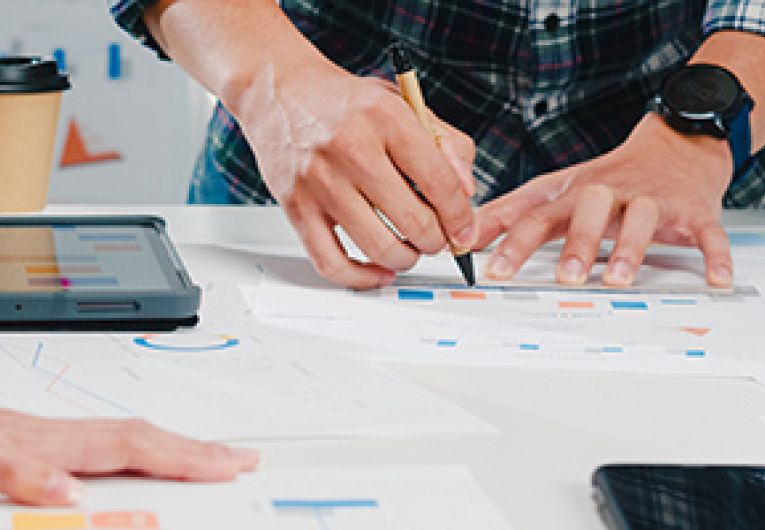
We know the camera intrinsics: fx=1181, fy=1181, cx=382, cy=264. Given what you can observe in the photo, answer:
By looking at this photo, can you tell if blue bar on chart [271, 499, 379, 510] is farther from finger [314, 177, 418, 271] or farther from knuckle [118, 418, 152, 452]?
finger [314, 177, 418, 271]

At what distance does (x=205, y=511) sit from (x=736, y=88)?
697 mm

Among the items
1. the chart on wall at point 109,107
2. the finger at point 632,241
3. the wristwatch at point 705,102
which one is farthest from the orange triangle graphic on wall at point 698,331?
the chart on wall at point 109,107

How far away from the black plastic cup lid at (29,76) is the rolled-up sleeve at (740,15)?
0.58 metres

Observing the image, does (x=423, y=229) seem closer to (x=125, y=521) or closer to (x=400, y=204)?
(x=400, y=204)

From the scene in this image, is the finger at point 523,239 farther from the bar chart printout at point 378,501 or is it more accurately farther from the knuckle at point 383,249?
the bar chart printout at point 378,501

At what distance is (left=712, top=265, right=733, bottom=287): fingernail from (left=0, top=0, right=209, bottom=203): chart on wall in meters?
1.74

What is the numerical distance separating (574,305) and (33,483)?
43cm

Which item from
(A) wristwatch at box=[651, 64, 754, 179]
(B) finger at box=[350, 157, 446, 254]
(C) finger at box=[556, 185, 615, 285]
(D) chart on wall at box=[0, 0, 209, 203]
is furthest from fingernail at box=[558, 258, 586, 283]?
(D) chart on wall at box=[0, 0, 209, 203]

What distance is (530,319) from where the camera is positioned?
2.45ft

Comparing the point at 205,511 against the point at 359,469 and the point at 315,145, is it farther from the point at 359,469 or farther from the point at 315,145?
the point at 315,145

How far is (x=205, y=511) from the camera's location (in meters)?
0.45

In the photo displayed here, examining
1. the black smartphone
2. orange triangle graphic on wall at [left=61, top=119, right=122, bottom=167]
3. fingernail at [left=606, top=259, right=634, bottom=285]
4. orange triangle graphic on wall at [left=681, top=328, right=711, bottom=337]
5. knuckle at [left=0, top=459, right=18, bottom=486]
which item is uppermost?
the black smartphone

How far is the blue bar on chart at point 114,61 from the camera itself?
2414 mm

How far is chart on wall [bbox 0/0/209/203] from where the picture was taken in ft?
7.85
